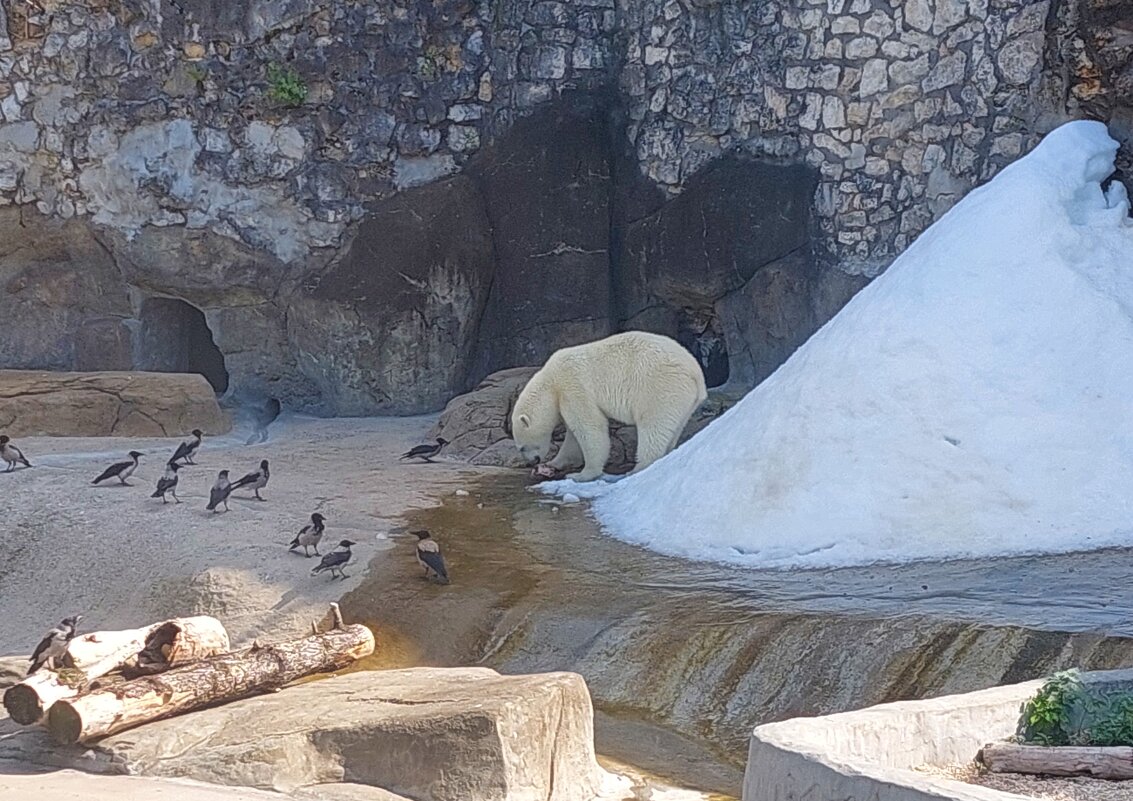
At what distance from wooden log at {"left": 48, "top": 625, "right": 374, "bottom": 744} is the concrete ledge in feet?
9.82

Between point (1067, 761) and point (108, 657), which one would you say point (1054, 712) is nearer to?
point (1067, 761)

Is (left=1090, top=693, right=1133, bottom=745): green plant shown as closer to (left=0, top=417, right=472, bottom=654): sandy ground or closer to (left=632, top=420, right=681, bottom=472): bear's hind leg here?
(left=0, top=417, right=472, bottom=654): sandy ground

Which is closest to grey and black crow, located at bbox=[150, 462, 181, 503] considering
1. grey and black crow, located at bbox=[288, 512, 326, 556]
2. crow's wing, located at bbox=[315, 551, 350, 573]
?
grey and black crow, located at bbox=[288, 512, 326, 556]

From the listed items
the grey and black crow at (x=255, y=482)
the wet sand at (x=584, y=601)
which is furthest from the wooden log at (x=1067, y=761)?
the grey and black crow at (x=255, y=482)

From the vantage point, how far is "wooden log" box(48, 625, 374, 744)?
607 centimetres

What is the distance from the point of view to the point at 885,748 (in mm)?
4332

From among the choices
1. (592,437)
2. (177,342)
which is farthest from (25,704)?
(177,342)

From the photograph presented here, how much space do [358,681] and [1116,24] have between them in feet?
25.4

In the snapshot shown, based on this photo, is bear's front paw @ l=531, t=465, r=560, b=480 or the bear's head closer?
bear's front paw @ l=531, t=465, r=560, b=480

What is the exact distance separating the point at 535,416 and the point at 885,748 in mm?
8392

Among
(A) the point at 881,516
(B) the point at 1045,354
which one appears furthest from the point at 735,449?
(B) the point at 1045,354

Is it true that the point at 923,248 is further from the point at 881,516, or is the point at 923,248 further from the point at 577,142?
the point at 577,142

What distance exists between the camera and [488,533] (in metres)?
9.90

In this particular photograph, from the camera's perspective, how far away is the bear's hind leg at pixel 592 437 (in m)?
12.4
